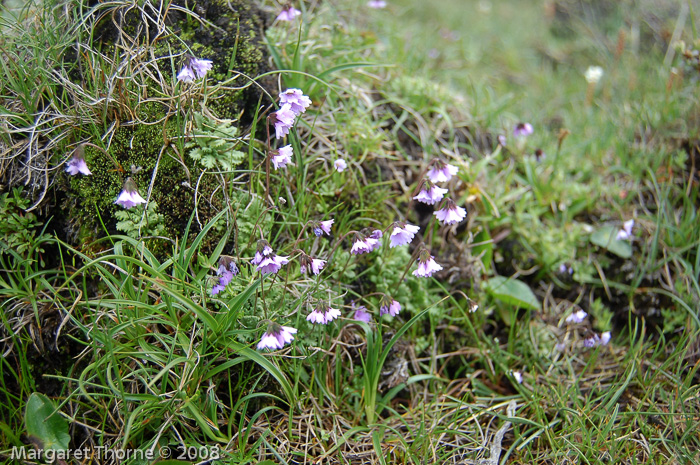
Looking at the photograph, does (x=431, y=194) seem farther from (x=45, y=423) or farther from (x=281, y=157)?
(x=45, y=423)

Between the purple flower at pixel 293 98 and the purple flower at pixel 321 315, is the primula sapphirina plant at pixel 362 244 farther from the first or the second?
the purple flower at pixel 293 98

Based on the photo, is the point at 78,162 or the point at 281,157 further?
the point at 281,157

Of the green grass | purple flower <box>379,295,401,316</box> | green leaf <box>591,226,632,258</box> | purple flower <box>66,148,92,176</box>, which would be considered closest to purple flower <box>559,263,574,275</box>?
the green grass

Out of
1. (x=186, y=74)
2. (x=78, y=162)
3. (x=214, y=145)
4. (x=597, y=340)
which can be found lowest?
(x=597, y=340)

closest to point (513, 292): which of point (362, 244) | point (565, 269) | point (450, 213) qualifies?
point (565, 269)

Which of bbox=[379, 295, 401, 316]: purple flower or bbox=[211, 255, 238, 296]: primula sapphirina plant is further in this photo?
bbox=[379, 295, 401, 316]: purple flower

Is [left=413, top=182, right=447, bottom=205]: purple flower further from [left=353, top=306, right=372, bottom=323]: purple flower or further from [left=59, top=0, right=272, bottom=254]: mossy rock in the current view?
[left=59, top=0, right=272, bottom=254]: mossy rock
